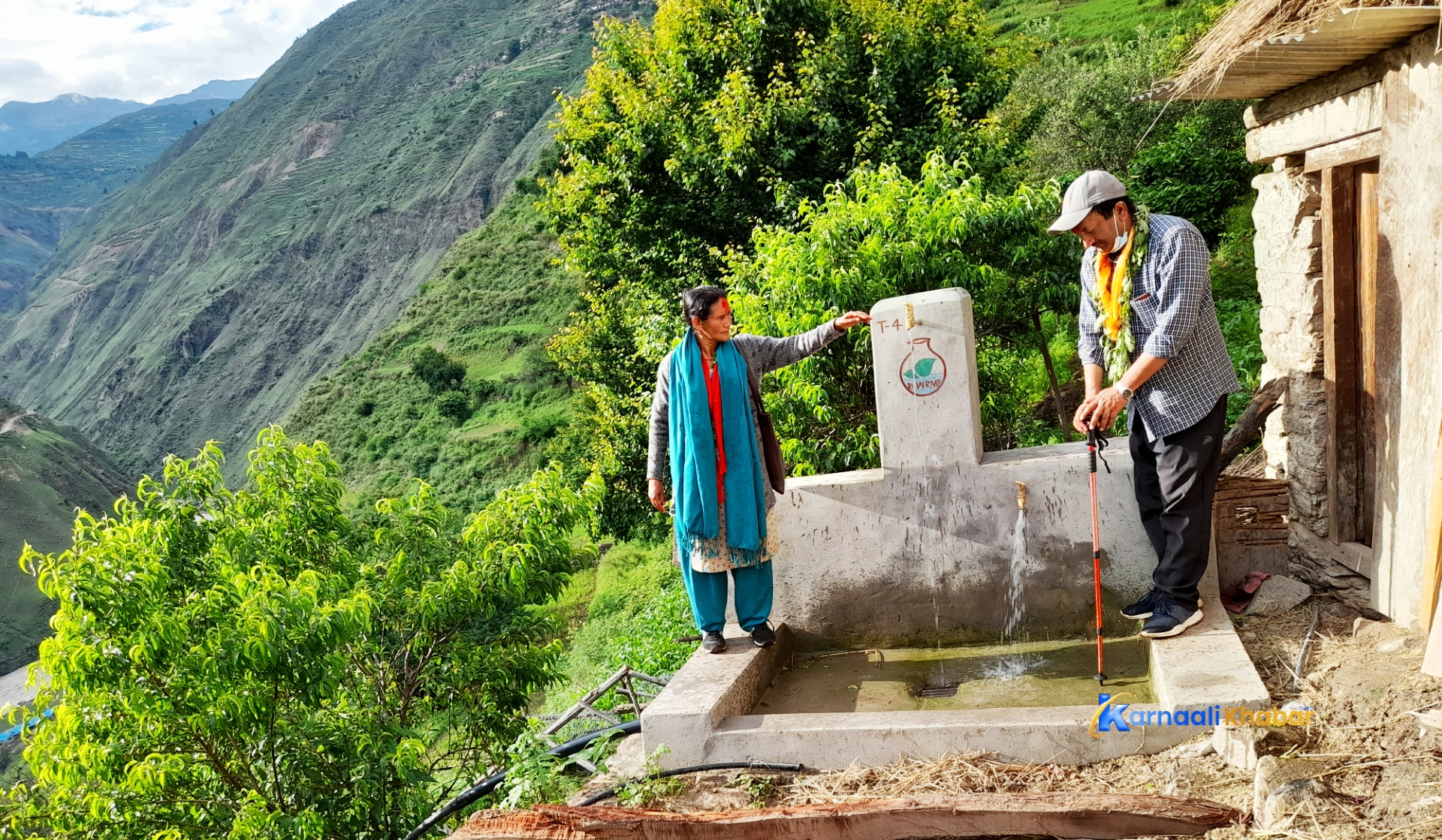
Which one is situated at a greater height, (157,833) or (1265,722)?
(1265,722)

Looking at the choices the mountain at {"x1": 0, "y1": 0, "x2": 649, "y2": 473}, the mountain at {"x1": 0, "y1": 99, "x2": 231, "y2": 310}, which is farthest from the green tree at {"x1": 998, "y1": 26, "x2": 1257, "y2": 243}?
the mountain at {"x1": 0, "y1": 99, "x2": 231, "y2": 310}

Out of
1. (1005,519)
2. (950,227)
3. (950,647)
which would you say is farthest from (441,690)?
(950,227)

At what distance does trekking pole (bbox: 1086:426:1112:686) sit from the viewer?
11.9 feet

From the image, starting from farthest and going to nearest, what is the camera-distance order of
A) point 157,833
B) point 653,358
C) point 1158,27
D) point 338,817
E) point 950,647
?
point 1158,27 < point 653,358 < point 338,817 < point 157,833 < point 950,647

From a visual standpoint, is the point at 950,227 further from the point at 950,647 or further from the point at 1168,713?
the point at 1168,713

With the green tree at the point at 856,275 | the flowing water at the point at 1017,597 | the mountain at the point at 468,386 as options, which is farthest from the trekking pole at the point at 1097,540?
the mountain at the point at 468,386

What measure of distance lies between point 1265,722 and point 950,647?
1521 mm

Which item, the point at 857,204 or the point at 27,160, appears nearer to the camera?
the point at 857,204

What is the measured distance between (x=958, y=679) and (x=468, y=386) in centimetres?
5248

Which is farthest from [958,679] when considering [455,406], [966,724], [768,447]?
[455,406]

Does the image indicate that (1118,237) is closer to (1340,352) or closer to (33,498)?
(1340,352)

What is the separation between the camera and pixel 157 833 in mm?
4621

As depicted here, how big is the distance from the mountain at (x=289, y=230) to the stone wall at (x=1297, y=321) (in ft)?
248

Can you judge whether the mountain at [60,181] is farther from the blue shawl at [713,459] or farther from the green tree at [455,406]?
the blue shawl at [713,459]
